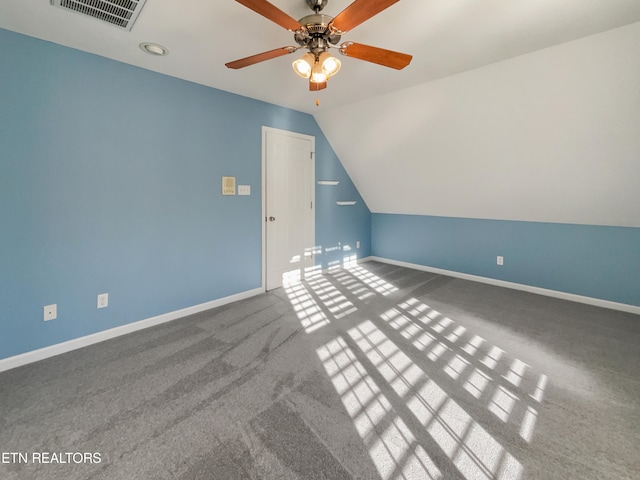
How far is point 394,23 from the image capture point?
1937 mm

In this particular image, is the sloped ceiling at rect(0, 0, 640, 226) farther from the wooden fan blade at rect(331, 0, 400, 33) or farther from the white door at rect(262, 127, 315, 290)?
the white door at rect(262, 127, 315, 290)

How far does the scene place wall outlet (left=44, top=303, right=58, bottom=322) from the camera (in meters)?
2.30

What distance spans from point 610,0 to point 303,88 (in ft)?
7.92

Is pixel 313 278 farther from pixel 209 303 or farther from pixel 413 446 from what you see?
pixel 413 446

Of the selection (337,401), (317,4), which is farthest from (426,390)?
(317,4)

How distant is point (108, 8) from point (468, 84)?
299cm

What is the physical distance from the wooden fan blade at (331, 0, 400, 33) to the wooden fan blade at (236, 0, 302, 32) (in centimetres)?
22

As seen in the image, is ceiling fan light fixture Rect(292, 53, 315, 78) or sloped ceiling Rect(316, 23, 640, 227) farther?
sloped ceiling Rect(316, 23, 640, 227)

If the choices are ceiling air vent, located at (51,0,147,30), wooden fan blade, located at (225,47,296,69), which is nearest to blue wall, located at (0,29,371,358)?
ceiling air vent, located at (51,0,147,30)

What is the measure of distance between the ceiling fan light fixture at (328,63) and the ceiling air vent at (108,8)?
1.15m

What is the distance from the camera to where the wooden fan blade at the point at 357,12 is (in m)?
1.31

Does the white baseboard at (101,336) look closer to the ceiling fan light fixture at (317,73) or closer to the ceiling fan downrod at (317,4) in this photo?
the ceiling fan light fixture at (317,73)

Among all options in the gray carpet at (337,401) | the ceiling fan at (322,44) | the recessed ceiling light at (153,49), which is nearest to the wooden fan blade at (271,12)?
the ceiling fan at (322,44)

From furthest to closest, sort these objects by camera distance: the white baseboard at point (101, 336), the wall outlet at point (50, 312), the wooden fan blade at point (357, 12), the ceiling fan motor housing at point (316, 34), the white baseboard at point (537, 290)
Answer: the white baseboard at point (537, 290)
the wall outlet at point (50, 312)
the white baseboard at point (101, 336)
the ceiling fan motor housing at point (316, 34)
the wooden fan blade at point (357, 12)
